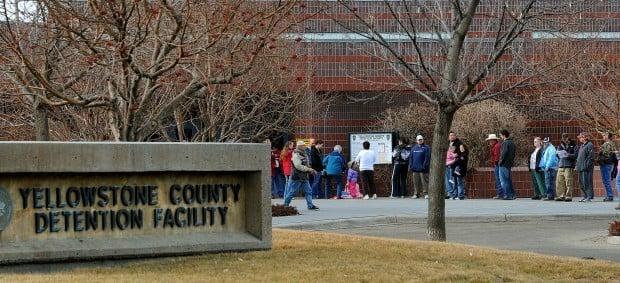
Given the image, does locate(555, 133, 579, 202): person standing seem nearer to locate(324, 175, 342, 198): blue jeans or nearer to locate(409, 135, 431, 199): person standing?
locate(409, 135, 431, 199): person standing

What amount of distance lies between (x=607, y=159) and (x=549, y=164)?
1.65m

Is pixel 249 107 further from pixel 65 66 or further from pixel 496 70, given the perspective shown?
Result: pixel 65 66

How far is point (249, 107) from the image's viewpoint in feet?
94.8

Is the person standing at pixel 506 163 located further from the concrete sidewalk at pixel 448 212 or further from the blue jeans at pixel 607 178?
the blue jeans at pixel 607 178

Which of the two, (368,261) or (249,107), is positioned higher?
(249,107)

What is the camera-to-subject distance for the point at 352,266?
1125 centimetres

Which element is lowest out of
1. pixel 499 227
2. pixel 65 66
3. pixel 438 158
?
pixel 499 227

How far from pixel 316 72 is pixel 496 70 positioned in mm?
5731

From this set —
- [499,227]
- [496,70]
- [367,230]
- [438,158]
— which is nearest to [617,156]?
[496,70]

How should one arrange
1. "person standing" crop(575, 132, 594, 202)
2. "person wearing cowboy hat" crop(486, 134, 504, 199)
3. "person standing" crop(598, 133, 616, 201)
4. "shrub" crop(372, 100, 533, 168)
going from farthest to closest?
"shrub" crop(372, 100, 533, 168)
"person wearing cowboy hat" crop(486, 134, 504, 199)
"person standing" crop(575, 132, 594, 202)
"person standing" crop(598, 133, 616, 201)

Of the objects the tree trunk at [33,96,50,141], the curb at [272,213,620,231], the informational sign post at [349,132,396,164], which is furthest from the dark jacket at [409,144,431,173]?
the tree trunk at [33,96,50,141]

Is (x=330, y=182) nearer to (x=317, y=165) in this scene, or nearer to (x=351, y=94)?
(x=351, y=94)

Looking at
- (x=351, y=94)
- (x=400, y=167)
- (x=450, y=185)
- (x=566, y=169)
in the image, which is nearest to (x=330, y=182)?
(x=400, y=167)

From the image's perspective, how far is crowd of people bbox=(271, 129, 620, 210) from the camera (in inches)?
1107
